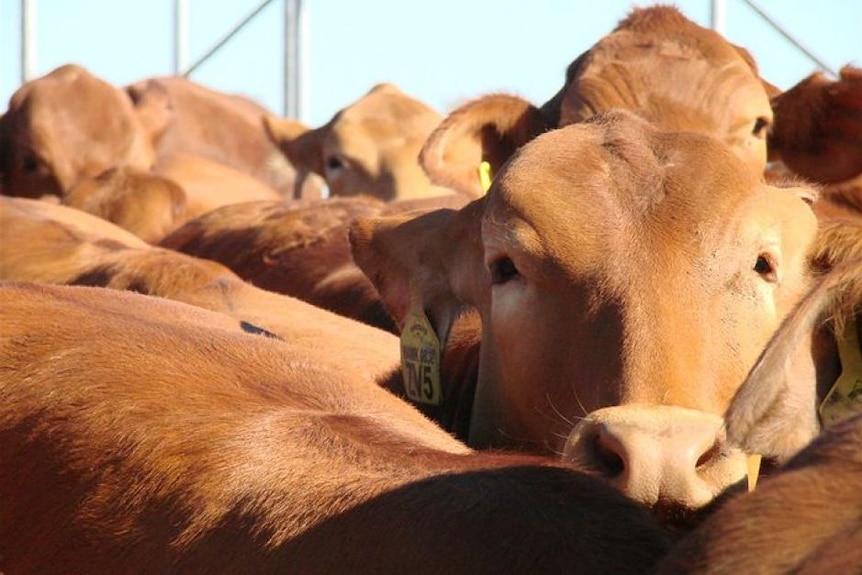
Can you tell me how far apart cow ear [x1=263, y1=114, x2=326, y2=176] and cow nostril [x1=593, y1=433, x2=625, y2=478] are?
8.05 meters

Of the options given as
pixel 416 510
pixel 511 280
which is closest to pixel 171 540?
pixel 416 510

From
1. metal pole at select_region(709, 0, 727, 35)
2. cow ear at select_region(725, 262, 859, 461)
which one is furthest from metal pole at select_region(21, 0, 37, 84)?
cow ear at select_region(725, 262, 859, 461)

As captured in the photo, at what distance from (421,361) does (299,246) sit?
227cm

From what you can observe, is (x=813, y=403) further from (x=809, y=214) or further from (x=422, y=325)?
(x=422, y=325)

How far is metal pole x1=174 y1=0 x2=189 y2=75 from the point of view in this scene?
1365 centimetres

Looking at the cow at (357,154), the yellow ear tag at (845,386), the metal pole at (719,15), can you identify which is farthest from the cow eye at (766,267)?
the metal pole at (719,15)

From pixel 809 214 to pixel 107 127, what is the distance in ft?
21.8

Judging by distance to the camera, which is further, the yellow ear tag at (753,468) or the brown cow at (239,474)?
the yellow ear tag at (753,468)

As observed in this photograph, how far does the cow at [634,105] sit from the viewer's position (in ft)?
17.2

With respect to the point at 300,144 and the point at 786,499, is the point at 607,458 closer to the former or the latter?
the point at 786,499

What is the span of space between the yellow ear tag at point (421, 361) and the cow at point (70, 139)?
4779 millimetres

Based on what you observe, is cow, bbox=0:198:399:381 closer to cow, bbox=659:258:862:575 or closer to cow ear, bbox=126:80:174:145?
cow, bbox=659:258:862:575

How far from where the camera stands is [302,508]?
8.41ft

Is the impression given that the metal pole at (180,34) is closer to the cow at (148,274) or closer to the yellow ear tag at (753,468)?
the cow at (148,274)
